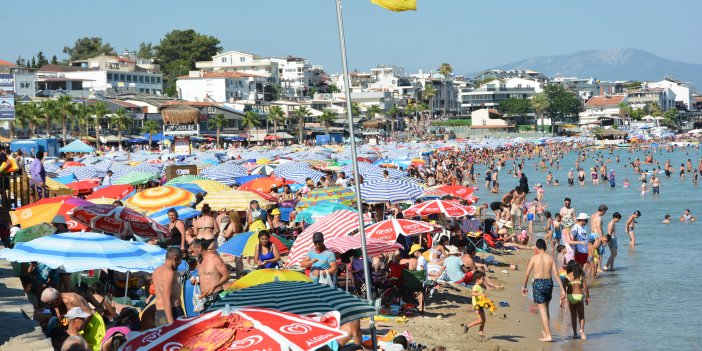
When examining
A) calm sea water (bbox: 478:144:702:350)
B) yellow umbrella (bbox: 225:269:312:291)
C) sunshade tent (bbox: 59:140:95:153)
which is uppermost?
sunshade tent (bbox: 59:140:95:153)

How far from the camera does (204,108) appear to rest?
82125 mm

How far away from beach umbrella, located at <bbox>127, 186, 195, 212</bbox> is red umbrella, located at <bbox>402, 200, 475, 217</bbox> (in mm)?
4387

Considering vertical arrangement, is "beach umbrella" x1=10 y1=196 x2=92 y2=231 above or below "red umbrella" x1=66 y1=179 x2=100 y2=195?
above

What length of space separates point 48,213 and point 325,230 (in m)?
3.94

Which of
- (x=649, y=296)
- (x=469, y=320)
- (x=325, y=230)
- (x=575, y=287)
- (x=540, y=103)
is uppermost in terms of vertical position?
(x=540, y=103)

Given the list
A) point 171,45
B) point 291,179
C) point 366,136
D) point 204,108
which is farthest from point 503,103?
point 291,179

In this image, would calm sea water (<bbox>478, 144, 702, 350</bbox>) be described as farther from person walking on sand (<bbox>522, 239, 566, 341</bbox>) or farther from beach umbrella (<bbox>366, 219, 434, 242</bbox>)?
beach umbrella (<bbox>366, 219, 434, 242</bbox>)

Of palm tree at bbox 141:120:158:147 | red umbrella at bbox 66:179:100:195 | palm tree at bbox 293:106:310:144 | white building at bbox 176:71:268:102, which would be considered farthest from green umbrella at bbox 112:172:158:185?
white building at bbox 176:71:268:102

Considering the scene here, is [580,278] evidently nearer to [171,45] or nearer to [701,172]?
[701,172]

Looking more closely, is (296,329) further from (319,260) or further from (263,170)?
(263,170)

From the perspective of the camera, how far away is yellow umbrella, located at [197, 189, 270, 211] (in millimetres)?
16578

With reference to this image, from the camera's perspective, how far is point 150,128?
236ft

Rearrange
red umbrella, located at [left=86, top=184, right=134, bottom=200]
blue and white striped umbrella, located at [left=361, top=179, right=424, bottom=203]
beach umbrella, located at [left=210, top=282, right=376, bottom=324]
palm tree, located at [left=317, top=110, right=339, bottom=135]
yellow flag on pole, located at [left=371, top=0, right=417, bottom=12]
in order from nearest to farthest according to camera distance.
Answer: beach umbrella, located at [left=210, top=282, right=376, bottom=324] < yellow flag on pole, located at [left=371, top=0, right=417, bottom=12] < blue and white striped umbrella, located at [left=361, top=179, right=424, bottom=203] < red umbrella, located at [left=86, top=184, right=134, bottom=200] < palm tree, located at [left=317, top=110, right=339, bottom=135]

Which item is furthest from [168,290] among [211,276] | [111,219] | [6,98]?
[6,98]
